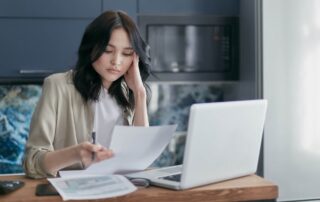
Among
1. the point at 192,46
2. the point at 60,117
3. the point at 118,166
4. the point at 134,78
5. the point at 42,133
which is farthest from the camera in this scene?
the point at 192,46

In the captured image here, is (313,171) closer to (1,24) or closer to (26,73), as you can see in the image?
(26,73)

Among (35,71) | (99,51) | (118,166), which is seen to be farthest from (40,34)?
(118,166)

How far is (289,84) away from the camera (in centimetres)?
253

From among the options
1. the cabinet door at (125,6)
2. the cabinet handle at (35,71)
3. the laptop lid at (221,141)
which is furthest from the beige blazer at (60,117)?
the cabinet door at (125,6)

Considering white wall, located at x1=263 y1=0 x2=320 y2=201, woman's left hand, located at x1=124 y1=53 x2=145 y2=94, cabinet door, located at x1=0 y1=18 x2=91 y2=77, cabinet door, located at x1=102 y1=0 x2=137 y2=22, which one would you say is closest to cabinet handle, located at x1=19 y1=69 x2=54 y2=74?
cabinet door, located at x1=0 y1=18 x2=91 y2=77

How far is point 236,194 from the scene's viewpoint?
1169 mm

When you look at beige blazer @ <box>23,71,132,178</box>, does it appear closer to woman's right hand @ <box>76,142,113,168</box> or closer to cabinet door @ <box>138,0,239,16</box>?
woman's right hand @ <box>76,142,113,168</box>

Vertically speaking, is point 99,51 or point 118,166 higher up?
point 99,51

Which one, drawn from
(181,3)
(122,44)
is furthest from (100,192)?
(181,3)

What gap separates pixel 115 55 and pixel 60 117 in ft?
0.85

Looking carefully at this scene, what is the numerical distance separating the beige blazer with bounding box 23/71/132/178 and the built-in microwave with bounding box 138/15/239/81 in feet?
4.05

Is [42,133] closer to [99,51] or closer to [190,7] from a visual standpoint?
[99,51]

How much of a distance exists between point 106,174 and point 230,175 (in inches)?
Result: 12.6

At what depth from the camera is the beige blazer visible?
140 cm
